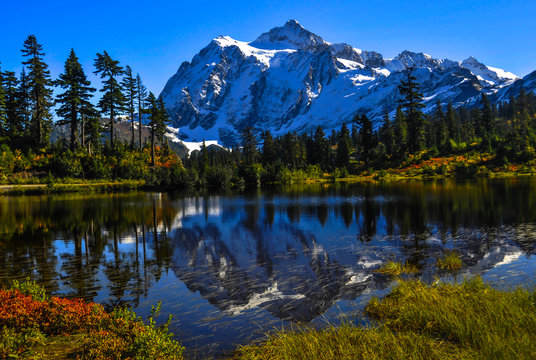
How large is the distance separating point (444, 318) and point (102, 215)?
32496mm

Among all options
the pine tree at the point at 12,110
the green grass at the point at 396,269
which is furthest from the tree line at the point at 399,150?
the green grass at the point at 396,269

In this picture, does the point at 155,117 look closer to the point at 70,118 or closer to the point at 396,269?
the point at 70,118

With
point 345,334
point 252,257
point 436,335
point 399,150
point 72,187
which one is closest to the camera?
point 345,334

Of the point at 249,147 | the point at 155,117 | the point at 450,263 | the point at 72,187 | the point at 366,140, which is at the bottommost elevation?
the point at 450,263

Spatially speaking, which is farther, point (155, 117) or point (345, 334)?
point (155, 117)

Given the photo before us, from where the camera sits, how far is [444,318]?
7.81m

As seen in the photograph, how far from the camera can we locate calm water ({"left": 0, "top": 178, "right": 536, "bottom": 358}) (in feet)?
34.9

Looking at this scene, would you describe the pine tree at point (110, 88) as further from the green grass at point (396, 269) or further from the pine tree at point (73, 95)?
the green grass at point (396, 269)

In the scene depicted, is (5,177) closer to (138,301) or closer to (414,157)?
(138,301)

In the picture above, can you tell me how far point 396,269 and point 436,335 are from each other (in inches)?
241

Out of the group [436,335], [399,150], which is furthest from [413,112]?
[436,335]

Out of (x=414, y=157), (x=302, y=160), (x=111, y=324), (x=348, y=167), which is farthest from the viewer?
(x=302, y=160)

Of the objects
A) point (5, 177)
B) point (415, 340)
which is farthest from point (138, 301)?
point (5, 177)

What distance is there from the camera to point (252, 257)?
56.2 feet
